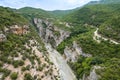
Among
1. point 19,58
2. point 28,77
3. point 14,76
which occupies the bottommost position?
point 28,77

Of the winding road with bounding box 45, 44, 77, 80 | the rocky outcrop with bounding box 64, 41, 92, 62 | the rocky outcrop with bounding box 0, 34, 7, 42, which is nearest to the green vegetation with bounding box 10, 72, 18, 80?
the rocky outcrop with bounding box 0, 34, 7, 42

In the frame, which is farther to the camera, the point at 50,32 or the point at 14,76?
the point at 50,32

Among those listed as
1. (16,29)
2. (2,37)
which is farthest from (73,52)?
(2,37)

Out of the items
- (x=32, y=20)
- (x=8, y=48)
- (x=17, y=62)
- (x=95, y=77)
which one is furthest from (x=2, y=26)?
(x=32, y=20)

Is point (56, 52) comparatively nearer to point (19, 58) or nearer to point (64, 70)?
point (64, 70)

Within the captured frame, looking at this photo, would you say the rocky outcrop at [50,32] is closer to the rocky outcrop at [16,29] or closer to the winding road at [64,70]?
the winding road at [64,70]

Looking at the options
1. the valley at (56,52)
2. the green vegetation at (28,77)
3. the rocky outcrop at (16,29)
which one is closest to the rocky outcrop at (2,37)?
the valley at (56,52)

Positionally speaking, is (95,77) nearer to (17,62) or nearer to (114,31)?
(17,62)
